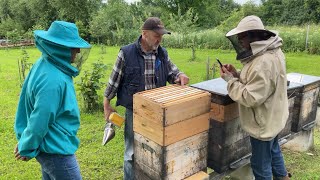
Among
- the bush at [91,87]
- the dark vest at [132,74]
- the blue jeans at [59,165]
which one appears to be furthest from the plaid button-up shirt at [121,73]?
the bush at [91,87]

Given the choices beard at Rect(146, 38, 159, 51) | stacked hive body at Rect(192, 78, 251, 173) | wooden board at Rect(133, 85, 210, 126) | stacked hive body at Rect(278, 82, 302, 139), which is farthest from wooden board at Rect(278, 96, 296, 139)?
beard at Rect(146, 38, 159, 51)

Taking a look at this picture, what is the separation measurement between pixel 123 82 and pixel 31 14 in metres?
33.3

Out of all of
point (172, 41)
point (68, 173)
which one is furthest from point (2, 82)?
point (172, 41)

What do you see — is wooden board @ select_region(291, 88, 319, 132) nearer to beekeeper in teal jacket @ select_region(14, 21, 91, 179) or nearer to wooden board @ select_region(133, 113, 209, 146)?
wooden board @ select_region(133, 113, 209, 146)

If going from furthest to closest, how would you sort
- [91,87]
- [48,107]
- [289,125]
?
1. [91,87]
2. [289,125]
3. [48,107]

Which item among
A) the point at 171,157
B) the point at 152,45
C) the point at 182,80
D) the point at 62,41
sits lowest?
the point at 171,157

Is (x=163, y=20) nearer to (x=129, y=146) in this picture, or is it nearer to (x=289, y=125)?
(x=289, y=125)

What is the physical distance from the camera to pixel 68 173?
7.93 feet

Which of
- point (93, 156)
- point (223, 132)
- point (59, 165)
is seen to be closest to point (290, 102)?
point (223, 132)

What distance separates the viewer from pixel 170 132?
8.60 ft

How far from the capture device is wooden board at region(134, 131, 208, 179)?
8.91ft

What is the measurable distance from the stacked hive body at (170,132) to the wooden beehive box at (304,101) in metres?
2.12

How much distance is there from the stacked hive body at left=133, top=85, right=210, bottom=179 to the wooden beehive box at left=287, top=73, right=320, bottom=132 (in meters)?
2.12

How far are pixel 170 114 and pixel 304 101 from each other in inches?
110
